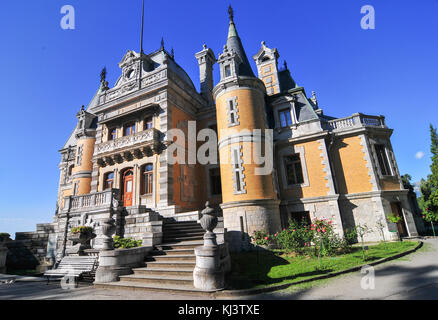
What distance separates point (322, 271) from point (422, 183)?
2122 cm

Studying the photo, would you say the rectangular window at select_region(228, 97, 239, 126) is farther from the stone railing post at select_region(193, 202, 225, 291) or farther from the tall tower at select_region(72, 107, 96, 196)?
the tall tower at select_region(72, 107, 96, 196)

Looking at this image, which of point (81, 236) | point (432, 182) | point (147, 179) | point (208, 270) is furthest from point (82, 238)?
point (432, 182)

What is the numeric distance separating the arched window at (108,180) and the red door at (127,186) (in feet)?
4.31

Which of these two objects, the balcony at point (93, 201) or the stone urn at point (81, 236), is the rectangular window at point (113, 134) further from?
the stone urn at point (81, 236)

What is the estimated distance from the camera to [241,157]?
14.4 meters

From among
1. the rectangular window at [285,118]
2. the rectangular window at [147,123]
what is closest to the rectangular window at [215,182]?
the rectangular window at [147,123]

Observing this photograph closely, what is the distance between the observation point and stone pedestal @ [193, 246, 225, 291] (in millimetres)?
6293

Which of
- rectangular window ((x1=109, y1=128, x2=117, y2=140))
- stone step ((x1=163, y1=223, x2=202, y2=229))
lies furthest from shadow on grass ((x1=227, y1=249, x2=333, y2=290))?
rectangular window ((x1=109, y1=128, x2=117, y2=140))

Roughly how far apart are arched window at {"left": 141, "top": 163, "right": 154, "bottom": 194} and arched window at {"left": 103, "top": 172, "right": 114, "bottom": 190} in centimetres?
322

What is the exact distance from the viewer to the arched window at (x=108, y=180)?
717 inches

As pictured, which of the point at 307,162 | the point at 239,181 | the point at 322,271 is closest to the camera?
the point at 322,271

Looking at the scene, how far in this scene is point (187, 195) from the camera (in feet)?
55.5

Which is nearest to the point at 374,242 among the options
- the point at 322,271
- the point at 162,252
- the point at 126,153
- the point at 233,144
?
the point at 322,271
